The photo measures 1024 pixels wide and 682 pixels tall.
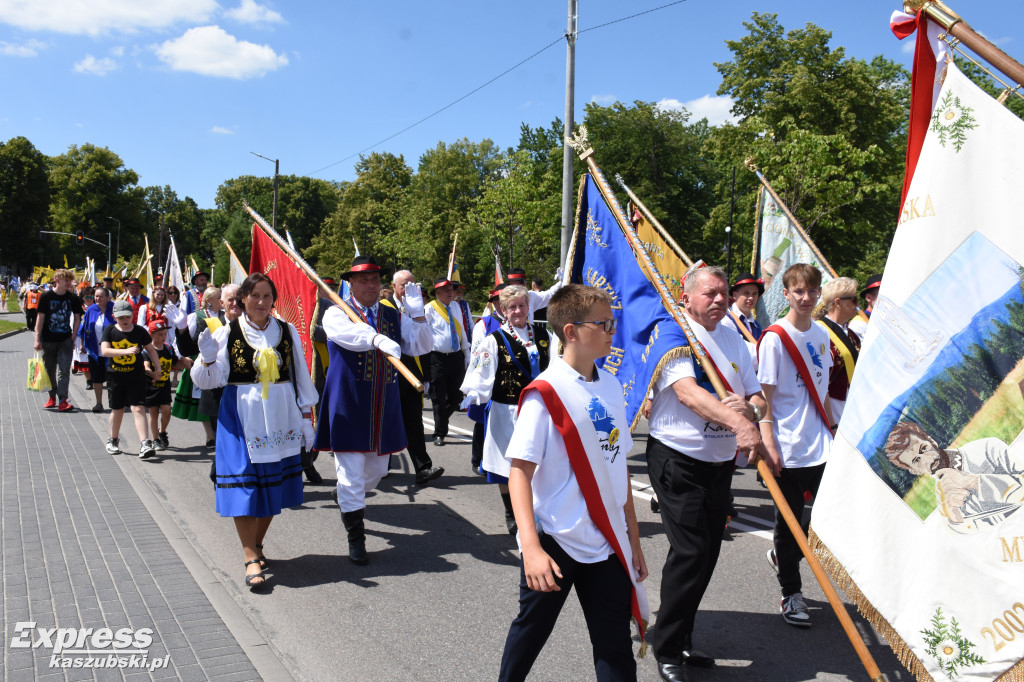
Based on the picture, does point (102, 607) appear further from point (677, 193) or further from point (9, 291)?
point (9, 291)

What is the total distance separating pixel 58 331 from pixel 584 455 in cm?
1132

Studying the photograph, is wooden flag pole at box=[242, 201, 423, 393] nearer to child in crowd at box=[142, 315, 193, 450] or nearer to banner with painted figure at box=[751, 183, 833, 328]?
child in crowd at box=[142, 315, 193, 450]

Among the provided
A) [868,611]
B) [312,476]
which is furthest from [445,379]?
[868,611]

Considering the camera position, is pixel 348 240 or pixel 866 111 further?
pixel 348 240

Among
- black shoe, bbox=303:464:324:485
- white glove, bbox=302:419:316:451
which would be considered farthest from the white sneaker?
black shoe, bbox=303:464:324:485

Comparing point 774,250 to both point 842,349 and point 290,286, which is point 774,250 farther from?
point 290,286

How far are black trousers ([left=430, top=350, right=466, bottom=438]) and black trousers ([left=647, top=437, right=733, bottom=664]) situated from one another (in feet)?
21.1

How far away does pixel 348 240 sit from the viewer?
6166 centimetres

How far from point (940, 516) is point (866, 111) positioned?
3454 cm

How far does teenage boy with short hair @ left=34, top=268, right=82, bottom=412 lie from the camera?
445 inches

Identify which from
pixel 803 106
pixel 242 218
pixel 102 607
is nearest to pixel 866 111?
pixel 803 106

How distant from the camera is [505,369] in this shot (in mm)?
6035

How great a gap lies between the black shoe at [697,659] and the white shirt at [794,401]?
1160 mm

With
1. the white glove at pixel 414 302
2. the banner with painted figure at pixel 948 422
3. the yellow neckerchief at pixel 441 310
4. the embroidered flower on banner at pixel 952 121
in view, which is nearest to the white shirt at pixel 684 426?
the banner with painted figure at pixel 948 422
